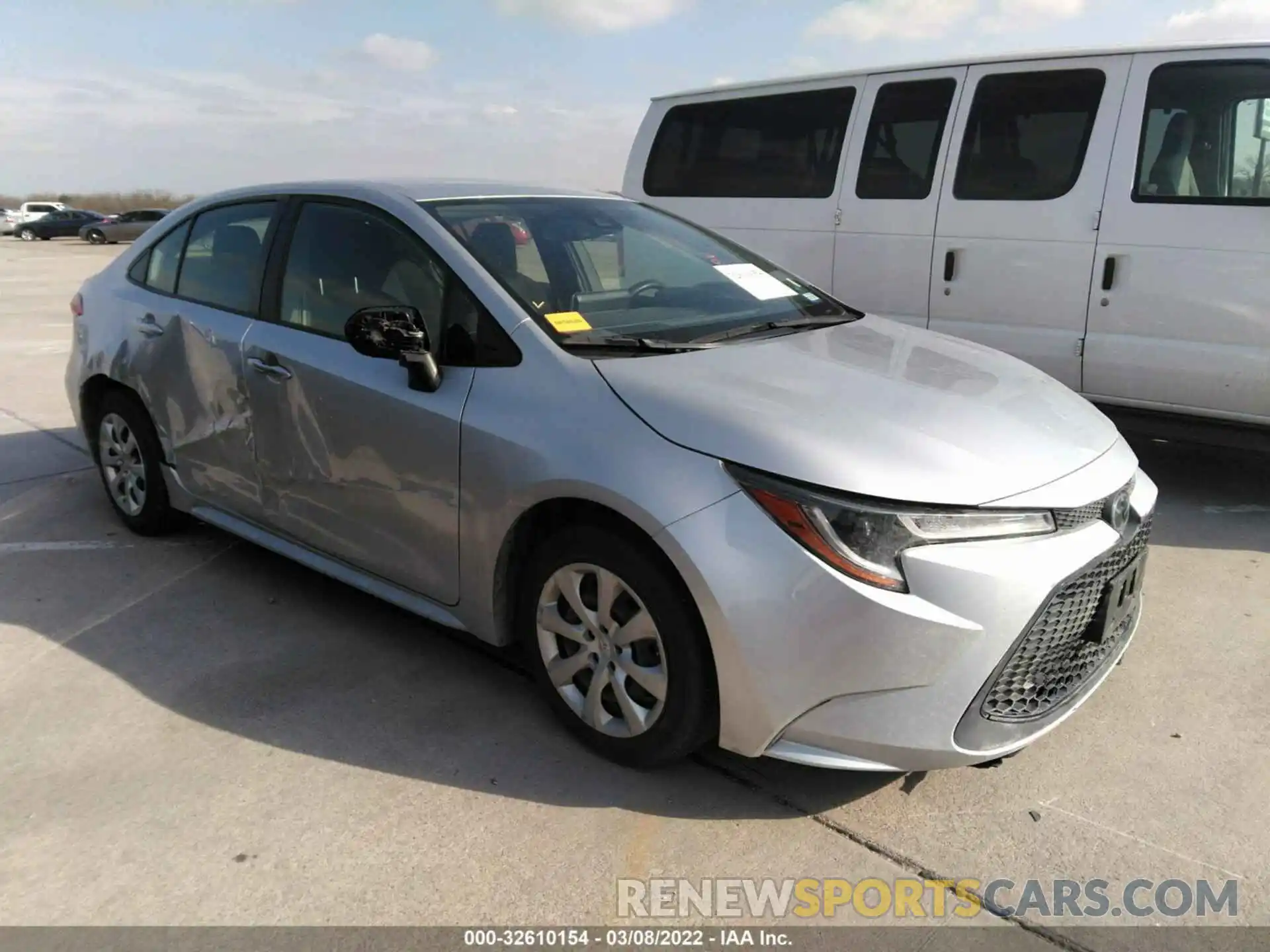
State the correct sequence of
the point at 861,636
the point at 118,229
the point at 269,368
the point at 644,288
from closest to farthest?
the point at 861,636 → the point at 644,288 → the point at 269,368 → the point at 118,229

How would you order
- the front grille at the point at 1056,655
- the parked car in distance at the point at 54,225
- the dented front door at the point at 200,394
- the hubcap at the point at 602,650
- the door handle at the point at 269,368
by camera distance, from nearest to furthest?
the front grille at the point at 1056,655 < the hubcap at the point at 602,650 < the door handle at the point at 269,368 < the dented front door at the point at 200,394 < the parked car in distance at the point at 54,225

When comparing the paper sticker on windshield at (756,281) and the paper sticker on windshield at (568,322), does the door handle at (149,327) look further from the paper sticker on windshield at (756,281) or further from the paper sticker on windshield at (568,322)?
the paper sticker on windshield at (756,281)

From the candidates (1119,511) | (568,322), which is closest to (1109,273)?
(1119,511)

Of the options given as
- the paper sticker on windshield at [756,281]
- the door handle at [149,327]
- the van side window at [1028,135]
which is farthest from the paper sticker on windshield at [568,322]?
the van side window at [1028,135]

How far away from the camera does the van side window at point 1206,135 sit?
4734 millimetres

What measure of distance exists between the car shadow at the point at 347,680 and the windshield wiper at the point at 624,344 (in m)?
1.14

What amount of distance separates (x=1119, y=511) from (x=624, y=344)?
4.73ft

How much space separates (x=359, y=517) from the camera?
3426 mm

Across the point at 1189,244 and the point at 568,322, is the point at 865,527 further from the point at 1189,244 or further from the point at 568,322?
the point at 1189,244

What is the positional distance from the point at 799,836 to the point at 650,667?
1.85ft

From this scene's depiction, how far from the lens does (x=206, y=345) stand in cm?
401

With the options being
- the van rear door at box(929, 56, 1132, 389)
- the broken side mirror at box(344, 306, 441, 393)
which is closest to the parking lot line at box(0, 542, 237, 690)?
the broken side mirror at box(344, 306, 441, 393)

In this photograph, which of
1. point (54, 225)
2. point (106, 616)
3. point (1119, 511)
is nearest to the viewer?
point (1119, 511)

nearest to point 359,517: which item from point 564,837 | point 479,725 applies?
point 479,725
